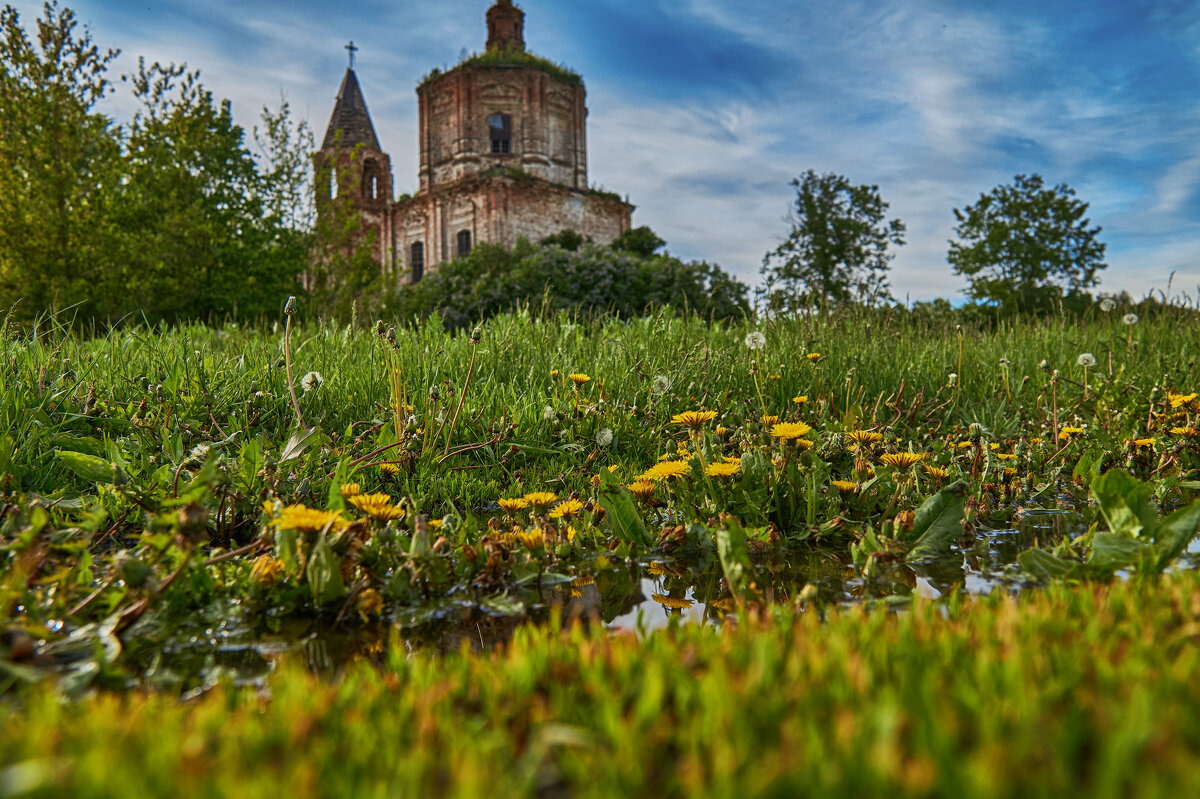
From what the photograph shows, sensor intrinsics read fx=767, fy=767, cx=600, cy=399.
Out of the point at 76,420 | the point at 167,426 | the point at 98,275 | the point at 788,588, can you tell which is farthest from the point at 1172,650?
the point at 98,275

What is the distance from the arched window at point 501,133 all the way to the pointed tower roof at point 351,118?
629 cm

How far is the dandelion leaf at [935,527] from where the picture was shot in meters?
2.31

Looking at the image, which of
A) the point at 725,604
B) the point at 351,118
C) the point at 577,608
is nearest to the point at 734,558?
the point at 725,604

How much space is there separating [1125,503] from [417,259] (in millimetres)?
35733

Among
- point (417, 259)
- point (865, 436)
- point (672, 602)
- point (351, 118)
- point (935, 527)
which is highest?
point (351, 118)

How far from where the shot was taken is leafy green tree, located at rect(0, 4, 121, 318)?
540 inches

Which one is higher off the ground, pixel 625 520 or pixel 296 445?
pixel 296 445

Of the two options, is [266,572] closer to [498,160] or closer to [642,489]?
[642,489]

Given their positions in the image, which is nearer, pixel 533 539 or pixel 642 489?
pixel 533 539

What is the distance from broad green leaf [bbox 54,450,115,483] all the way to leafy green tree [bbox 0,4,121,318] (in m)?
13.4

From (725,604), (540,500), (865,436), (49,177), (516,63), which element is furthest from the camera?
(516,63)

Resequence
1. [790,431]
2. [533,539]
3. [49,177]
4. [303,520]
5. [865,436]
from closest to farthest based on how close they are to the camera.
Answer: [303,520] < [533,539] < [790,431] < [865,436] < [49,177]

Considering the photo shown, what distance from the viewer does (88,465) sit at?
8.70 ft

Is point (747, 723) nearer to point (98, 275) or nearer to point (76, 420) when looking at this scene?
point (76, 420)
